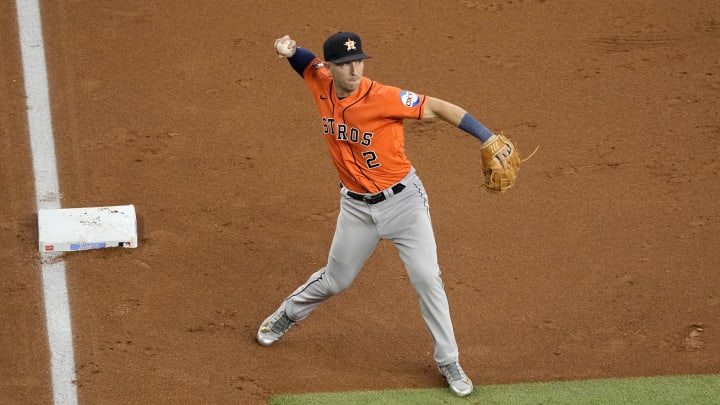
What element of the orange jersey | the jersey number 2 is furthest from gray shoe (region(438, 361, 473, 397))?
the jersey number 2

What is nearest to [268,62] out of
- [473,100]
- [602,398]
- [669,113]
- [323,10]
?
[323,10]

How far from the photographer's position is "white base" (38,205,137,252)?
6895mm

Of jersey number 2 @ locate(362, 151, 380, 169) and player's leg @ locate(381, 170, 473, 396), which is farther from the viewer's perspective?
player's leg @ locate(381, 170, 473, 396)

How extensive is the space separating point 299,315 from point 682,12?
5.08 m

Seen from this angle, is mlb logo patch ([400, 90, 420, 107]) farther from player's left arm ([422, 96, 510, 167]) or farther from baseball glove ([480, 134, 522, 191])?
baseball glove ([480, 134, 522, 191])

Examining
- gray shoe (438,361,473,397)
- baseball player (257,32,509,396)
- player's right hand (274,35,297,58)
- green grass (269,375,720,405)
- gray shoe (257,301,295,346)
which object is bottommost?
green grass (269,375,720,405)

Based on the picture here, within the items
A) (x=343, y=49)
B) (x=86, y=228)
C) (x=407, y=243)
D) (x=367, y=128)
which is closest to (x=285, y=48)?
(x=343, y=49)

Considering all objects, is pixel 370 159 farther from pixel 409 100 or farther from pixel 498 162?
pixel 498 162

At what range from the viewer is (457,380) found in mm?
6012

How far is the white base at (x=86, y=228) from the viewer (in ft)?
22.6

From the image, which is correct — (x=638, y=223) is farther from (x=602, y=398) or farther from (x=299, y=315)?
(x=299, y=315)

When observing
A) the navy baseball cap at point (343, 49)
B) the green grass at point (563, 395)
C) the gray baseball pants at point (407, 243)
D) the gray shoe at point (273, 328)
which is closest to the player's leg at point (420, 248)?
the gray baseball pants at point (407, 243)

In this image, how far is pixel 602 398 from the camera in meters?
5.97

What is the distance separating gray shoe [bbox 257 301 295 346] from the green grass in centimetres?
46
